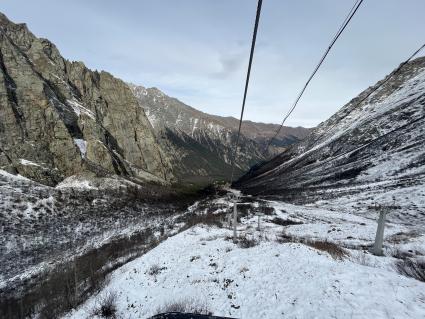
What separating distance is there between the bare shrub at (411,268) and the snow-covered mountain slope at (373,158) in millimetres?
38296

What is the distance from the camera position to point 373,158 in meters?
95.6

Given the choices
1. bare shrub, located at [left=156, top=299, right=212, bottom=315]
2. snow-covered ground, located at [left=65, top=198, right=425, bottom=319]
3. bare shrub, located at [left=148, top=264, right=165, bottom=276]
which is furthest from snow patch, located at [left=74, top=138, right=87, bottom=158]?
bare shrub, located at [left=156, top=299, right=212, bottom=315]

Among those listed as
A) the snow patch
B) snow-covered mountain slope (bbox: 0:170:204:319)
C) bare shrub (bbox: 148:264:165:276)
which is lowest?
snow-covered mountain slope (bbox: 0:170:204:319)

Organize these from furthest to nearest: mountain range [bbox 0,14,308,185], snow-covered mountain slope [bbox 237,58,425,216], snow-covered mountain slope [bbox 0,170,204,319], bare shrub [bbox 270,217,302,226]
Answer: mountain range [bbox 0,14,308,185]
snow-covered mountain slope [bbox 237,58,425,216]
bare shrub [bbox 270,217,302,226]
snow-covered mountain slope [bbox 0,170,204,319]

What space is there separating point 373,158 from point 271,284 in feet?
312

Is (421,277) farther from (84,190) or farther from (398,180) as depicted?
(84,190)

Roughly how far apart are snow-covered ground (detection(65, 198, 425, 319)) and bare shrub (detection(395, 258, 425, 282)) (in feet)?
1.03

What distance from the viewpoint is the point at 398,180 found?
232 ft

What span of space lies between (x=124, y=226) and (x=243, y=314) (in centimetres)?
5826

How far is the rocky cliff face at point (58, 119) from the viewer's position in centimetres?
9425

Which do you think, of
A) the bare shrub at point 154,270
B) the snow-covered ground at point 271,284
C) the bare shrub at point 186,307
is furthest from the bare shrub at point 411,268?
the bare shrub at point 154,270

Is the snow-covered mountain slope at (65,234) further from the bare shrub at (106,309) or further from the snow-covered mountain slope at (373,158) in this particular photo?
the snow-covered mountain slope at (373,158)

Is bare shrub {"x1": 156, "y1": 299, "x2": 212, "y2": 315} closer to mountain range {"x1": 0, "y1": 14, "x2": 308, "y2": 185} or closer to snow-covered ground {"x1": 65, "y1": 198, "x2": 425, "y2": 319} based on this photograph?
snow-covered ground {"x1": 65, "y1": 198, "x2": 425, "y2": 319}

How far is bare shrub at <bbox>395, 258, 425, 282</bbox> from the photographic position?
41.4 ft
